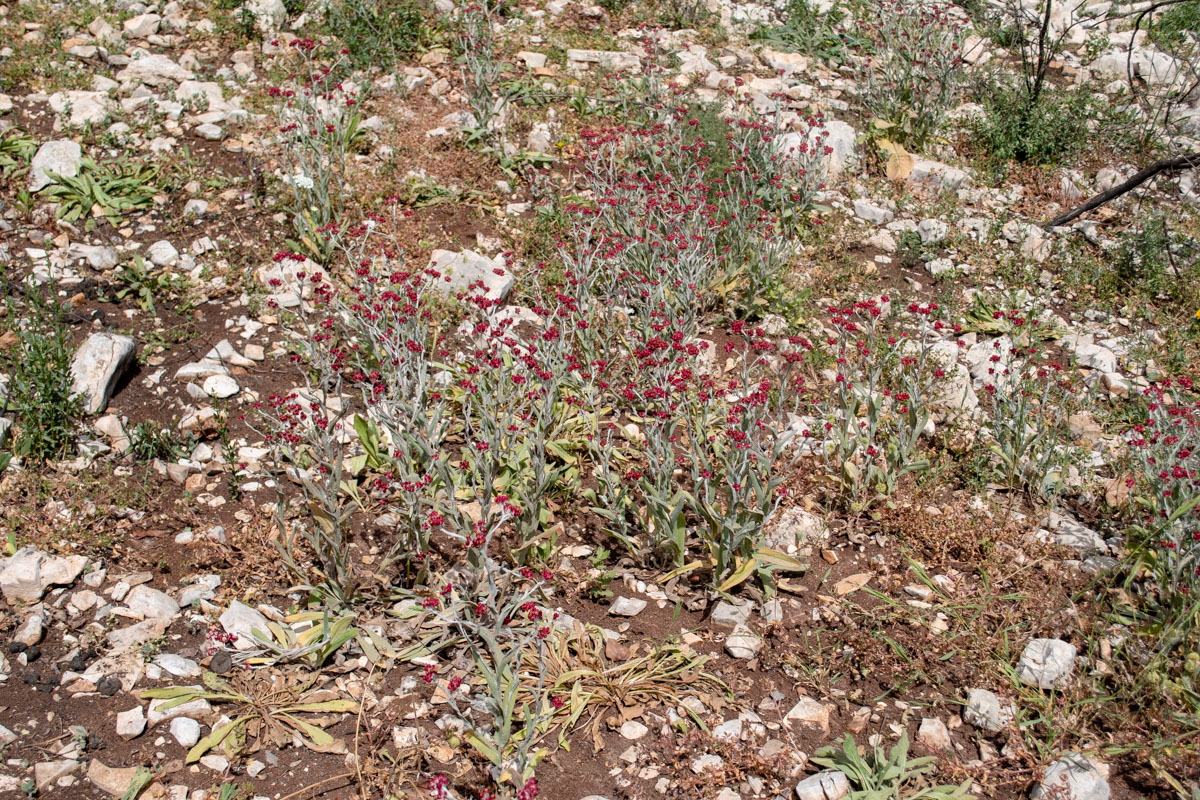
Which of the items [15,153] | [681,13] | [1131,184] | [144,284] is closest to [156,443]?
[144,284]

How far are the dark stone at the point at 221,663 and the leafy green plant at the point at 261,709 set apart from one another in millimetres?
58

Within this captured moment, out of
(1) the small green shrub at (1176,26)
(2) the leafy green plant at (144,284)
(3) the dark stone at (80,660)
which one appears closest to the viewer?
(3) the dark stone at (80,660)

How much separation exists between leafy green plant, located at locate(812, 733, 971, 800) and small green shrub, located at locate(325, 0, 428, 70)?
716 cm

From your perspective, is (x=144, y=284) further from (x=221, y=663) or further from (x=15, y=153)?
(x=221, y=663)

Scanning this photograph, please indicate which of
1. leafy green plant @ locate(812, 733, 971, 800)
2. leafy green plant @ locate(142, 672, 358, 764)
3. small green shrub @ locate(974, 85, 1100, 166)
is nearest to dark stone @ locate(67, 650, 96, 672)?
leafy green plant @ locate(142, 672, 358, 764)

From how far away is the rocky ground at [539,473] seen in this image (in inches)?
153

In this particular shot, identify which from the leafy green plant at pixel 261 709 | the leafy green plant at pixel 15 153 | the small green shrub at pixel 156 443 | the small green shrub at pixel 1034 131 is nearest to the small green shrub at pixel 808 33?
the small green shrub at pixel 1034 131

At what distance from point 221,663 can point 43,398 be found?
76.8 inches

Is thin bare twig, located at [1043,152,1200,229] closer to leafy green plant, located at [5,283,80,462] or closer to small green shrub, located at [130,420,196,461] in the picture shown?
small green shrub, located at [130,420,196,461]

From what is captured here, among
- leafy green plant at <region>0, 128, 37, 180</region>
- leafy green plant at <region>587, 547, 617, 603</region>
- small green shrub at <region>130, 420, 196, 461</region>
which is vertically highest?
leafy green plant at <region>0, 128, 37, 180</region>

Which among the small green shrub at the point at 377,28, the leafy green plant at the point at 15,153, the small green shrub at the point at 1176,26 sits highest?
the small green shrub at the point at 1176,26

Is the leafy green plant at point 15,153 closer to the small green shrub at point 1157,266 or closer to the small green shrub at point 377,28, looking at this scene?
the small green shrub at point 377,28

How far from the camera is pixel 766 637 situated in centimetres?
441

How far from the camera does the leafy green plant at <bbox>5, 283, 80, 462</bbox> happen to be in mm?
4844
